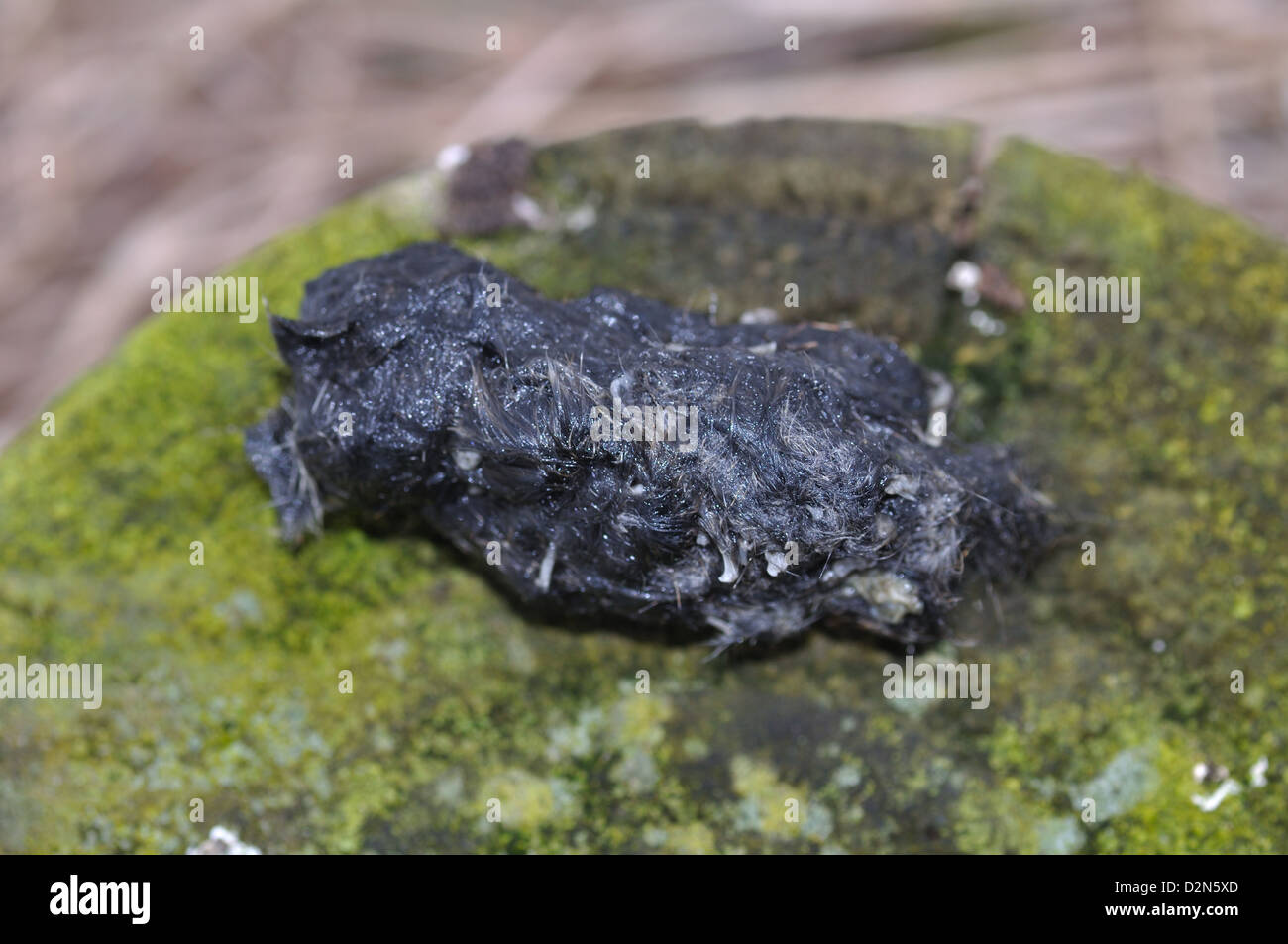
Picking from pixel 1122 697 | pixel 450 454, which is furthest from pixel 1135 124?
pixel 450 454

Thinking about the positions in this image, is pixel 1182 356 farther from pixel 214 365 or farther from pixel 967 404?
pixel 214 365

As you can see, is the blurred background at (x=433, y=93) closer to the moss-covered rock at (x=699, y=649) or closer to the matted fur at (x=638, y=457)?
the moss-covered rock at (x=699, y=649)

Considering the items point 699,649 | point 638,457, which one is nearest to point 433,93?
point 638,457

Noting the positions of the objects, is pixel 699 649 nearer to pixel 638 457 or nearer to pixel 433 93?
pixel 638 457

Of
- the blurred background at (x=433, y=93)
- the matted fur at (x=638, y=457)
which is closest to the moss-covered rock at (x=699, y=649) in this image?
the matted fur at (x=638, y=457)

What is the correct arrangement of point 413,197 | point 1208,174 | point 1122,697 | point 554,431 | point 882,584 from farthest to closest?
point 1208,174, point 413,197, point 1122,697, point 882,584, point 554,431

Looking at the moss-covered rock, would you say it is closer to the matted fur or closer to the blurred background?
the matted fur
